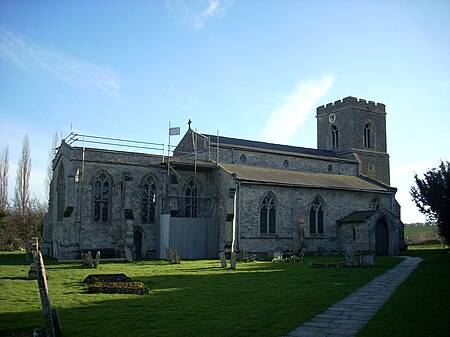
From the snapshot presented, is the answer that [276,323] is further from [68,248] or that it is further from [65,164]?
[65,164]

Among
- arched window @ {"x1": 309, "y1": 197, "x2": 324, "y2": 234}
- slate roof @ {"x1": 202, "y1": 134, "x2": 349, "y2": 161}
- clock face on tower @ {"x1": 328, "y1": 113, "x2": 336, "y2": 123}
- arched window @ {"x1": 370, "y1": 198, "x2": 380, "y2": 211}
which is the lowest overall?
arched window @ {"x1": 309, "y1": 197, "x2": 324, "y2": 234}

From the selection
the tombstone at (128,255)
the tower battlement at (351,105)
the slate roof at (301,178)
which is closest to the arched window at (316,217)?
the slate roof at (301,178)

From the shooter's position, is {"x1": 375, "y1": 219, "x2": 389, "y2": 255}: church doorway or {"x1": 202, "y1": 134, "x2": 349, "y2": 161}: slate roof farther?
{"x1": 202, "y1": 134, "x2": 349, "y2": 161}: slate roof

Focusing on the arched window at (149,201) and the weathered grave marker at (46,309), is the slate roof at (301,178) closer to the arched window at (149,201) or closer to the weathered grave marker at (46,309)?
the arched window at (149,201)

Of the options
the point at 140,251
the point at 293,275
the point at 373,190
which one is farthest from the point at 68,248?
the point at 373,190

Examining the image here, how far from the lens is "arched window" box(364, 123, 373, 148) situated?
4759 centimetres

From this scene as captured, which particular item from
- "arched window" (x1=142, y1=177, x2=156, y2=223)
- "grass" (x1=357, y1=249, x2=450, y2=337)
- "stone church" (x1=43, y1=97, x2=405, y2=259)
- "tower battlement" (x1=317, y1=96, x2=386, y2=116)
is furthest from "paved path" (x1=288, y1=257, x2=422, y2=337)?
"tower battlement" (x1=317, y1=96, x2=386, y2=116)

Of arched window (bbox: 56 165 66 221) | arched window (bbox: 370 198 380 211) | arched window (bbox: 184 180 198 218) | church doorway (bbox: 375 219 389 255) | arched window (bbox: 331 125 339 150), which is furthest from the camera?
arched window (bbox: 331 125 339 150)

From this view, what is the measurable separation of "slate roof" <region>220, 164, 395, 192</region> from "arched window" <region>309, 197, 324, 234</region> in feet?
5.02

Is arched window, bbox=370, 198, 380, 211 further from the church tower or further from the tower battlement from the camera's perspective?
the tower battlement

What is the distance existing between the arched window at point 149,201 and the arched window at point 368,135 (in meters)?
25.4

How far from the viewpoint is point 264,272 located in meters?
21.6

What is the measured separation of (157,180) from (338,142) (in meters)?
23.4

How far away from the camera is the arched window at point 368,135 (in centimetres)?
4759
